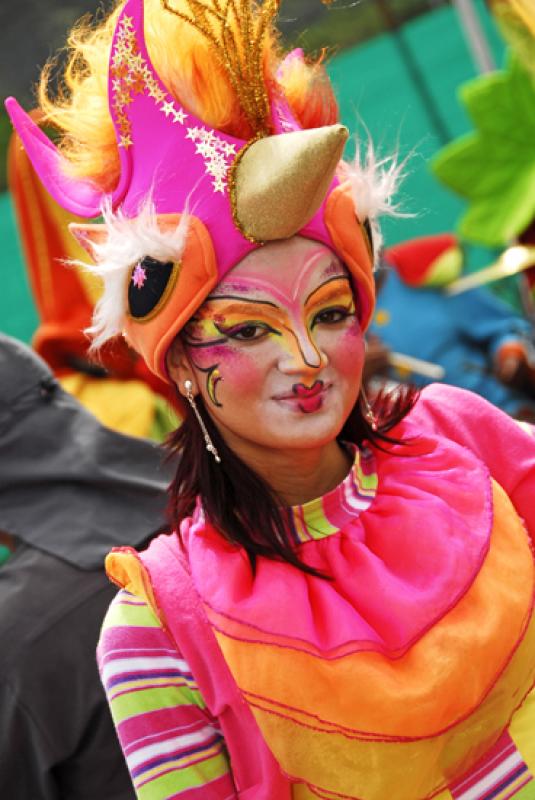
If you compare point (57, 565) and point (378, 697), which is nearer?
point (378, 697)

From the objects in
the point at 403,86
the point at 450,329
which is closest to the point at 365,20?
the point at 403,86

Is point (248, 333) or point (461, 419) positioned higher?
point (248, 333)

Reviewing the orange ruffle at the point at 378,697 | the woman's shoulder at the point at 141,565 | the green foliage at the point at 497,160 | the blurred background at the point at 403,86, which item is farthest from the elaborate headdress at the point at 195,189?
the blurred background at the point at 403,86

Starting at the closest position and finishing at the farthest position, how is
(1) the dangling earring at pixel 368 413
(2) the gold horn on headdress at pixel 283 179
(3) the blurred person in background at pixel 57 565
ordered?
(2) the gold horn on headdress at pixel 283 179
(1) the dangling earring at pixel 368 413
(3) the blurred person in background at pixel 57 565

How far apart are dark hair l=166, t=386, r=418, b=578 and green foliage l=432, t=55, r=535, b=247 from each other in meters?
1.74

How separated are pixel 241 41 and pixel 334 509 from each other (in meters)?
0.56

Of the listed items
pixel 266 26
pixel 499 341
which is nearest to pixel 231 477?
pixel 266 26

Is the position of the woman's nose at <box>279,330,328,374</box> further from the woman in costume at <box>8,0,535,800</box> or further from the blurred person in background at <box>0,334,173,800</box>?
the blurred person in background at <box>0,334,173,800</box>

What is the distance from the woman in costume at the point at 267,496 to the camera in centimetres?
122

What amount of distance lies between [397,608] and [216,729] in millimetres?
264

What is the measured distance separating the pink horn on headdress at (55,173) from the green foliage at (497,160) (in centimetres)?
177

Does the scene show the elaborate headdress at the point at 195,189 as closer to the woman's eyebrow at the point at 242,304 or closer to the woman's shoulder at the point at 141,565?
the woman's eyebrow at the point at 242,304

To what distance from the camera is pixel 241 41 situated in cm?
124

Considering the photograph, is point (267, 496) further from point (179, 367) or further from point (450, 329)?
point (450, 329)
